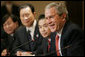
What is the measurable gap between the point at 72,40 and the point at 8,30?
0.40m

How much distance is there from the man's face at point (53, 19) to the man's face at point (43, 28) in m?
0.04

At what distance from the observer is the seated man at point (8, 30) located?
4.46 ft

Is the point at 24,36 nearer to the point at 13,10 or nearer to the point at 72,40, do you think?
the point at 13,10

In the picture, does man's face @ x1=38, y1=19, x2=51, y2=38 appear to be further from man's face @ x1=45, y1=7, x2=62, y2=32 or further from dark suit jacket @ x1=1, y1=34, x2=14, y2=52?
dark suit jacket @ x1=1, y1=34, x2=14, y2=52

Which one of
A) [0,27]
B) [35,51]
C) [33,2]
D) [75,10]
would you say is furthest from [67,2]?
[0,27]

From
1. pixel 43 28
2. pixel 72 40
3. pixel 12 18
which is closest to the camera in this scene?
A: pixel 72 40

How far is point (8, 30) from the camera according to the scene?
138 centimetres

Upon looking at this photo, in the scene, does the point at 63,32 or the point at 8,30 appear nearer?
the point at 63,32

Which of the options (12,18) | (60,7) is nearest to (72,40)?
(60,7)

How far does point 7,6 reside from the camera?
A: 1.39m

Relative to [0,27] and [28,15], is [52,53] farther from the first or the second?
[0,27]

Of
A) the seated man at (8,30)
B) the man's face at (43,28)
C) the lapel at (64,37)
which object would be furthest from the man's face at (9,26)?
the lapel at (64,37)

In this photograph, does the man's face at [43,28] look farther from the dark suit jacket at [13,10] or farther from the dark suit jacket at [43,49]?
the dark suit jacket at [13,10]

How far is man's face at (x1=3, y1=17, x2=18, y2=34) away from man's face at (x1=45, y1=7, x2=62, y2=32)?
24 cm
